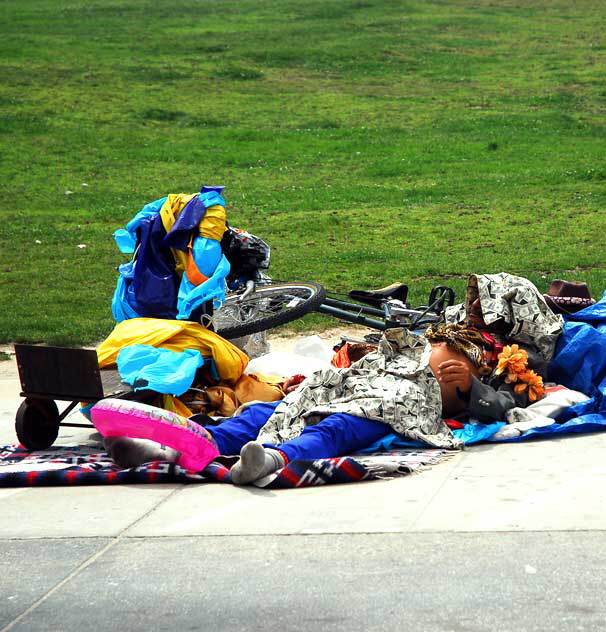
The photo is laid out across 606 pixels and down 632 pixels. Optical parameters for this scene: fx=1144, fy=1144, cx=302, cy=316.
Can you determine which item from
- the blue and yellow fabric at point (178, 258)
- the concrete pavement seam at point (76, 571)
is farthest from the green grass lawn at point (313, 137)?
the concrete pavement seam at point (76, 571)

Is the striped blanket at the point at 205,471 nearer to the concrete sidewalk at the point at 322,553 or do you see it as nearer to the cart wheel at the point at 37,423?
the concrete sidewalk at the point at 322,553

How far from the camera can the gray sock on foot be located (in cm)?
547

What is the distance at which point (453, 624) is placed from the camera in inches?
141

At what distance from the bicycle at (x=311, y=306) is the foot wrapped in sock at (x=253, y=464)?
2.14 m

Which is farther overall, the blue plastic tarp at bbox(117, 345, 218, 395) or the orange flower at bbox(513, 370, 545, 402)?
the orange flower at bbox(513, 370, 545, 402)

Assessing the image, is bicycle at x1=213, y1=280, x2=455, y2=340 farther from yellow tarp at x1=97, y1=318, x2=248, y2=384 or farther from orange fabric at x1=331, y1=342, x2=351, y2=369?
yellow tarp at x1=97, y1=318, x2=248, y2=384

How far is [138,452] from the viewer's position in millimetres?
5496

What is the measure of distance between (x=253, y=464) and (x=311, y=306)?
2443 millimetres

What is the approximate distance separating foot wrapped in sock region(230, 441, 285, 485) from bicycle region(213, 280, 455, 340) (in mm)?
2138

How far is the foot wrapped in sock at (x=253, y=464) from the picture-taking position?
16.7ft

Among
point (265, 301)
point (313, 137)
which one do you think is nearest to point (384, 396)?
point (265, 301)

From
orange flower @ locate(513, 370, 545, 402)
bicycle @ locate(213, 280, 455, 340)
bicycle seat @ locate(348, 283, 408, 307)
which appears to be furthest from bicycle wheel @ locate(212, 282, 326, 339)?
orange flower @ locate(513, 370, 545, 402)

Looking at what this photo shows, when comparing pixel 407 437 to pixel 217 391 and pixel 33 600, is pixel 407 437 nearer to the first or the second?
pixel 217 391

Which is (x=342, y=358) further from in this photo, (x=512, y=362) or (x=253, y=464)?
(x=253, y=464)
